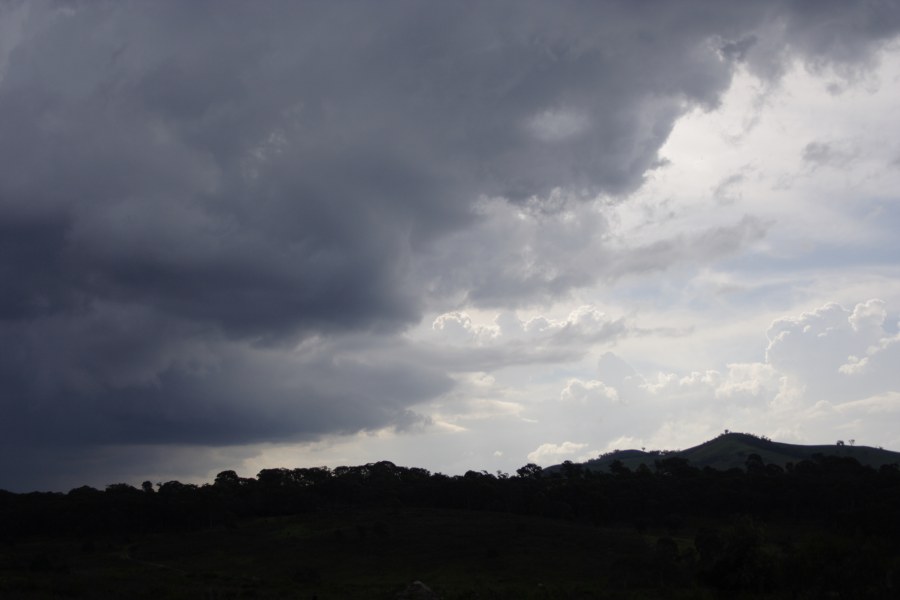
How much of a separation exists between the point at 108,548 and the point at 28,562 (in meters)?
23.5

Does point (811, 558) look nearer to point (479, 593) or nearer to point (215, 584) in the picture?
point (479, 593)

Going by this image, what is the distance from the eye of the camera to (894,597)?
34.3 meters

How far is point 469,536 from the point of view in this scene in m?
106

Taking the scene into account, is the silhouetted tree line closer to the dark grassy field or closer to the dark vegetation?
the dark vegetation

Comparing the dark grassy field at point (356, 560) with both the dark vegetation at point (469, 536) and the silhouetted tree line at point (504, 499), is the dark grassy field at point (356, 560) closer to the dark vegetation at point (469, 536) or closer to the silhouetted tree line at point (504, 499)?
the dark vegetation at point (469, 536)

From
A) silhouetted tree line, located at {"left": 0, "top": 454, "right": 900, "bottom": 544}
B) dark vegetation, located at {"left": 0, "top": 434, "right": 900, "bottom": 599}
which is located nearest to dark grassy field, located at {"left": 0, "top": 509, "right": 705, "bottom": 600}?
dark vegetation, located at {"left": 0, "top": 434, "right": 900, "bottom": 599}

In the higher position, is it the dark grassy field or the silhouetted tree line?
the silhouetted tree line

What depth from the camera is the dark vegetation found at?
4628cm

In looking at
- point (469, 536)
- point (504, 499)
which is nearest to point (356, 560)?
point (469, 536)

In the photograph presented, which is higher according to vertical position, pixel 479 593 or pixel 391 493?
pixel 391 493

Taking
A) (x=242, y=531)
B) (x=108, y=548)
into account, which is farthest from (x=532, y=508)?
→ (x=108, y=548)

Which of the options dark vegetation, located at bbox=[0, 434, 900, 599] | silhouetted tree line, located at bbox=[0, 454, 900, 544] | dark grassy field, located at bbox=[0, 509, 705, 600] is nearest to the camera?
dark vegetation, located at bbox=[0, 434, 900, 599]

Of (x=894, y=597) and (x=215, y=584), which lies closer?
(x=894, y=597)

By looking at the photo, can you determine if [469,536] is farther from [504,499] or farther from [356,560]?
[504,499]
